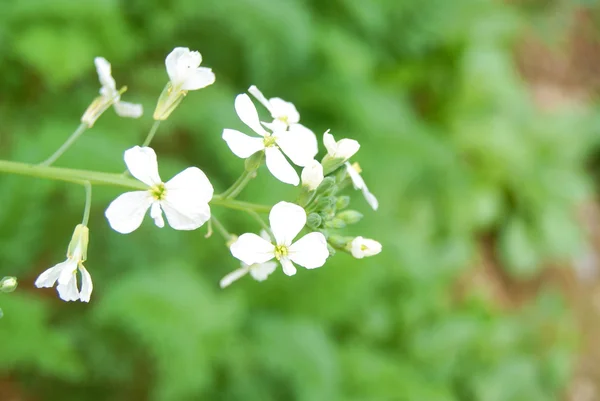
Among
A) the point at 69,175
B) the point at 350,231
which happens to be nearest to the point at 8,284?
the point at 69,175

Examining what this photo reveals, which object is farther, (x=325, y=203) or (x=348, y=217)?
(x=348, y=217)

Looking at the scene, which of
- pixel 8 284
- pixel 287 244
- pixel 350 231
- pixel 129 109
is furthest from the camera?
pixel 350 231

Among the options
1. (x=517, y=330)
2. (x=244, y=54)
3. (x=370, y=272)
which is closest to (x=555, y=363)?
(x=517, y=330)

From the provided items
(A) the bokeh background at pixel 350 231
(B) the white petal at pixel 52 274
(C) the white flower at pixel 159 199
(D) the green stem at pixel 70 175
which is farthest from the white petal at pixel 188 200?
(A) the bokeh background at pixel 350 231

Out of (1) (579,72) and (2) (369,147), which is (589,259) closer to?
(1) (579,72)

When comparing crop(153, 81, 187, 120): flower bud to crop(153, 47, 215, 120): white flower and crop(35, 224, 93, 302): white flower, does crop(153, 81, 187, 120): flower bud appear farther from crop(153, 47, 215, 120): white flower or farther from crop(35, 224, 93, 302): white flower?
crop(35, 224, 93, 302): white flower

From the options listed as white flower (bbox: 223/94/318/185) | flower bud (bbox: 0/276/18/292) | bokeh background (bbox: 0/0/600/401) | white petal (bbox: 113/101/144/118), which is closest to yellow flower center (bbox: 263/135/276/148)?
white flower (bbox: 223/94/318/185)

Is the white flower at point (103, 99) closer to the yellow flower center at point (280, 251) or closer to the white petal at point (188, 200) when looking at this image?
the white petal at point (188, 200)

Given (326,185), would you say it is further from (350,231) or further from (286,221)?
(350,231)

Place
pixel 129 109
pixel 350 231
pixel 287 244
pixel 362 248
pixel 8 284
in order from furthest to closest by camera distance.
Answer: pixel 350 231
pixel 129 109
pixel 362 248
pixel 287 244
pixel 8 284
